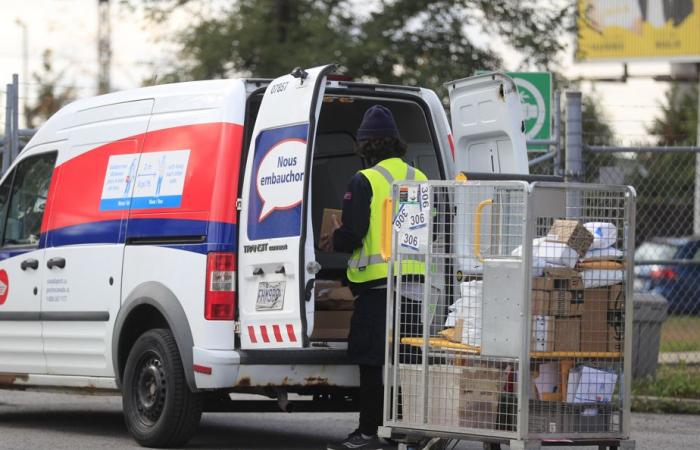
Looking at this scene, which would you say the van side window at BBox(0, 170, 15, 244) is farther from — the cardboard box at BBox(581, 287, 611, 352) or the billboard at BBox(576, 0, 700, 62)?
the billboard at BBox(576, 0, 700, 62)

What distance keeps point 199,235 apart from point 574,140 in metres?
4.66

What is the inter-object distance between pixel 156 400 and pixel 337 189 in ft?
6.38

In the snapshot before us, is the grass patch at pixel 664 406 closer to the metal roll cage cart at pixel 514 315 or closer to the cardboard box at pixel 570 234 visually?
the metal roll cage cart at pixel 514 315

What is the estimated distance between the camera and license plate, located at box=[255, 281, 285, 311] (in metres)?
7.95

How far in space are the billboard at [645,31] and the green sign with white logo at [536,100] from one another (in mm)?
29782

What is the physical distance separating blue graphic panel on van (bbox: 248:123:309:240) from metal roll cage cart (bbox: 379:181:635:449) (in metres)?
0.66

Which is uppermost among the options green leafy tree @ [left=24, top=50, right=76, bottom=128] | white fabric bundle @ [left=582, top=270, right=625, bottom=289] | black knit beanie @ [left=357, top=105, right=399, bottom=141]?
green leafy tree @ [left=24, top=50, right=76, bottom=128]

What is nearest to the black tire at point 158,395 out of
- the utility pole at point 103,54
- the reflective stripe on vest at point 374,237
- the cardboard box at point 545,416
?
the reflective stripe on vest at point 374,237

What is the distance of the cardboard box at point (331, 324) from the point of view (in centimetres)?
852

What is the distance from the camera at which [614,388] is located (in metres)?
7.09

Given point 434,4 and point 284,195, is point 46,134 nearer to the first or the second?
point 284,195

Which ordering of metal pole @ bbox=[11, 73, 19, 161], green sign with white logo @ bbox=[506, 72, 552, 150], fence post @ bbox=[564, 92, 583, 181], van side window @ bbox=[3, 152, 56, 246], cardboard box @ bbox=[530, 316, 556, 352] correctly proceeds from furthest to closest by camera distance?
1. green sign with white logo @ bbox=[506, 72, 552, 150]
2. fence post @ bbox=[564, 92, 583, 181]
3. metal pole @ bbox=[11, 73, 19, 161]
4. van side window @ bbox=[3, 152, 56, 246]
5. cardboard box @ bbox=[530, 316, 556, 352]

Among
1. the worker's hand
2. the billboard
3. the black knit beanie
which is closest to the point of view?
the black knit beanie

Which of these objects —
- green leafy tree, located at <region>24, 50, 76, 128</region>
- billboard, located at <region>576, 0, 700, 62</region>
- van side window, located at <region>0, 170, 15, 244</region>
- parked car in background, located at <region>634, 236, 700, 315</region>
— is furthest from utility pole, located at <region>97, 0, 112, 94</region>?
van side window, located at <region>0, 170, 15, 244</region>
